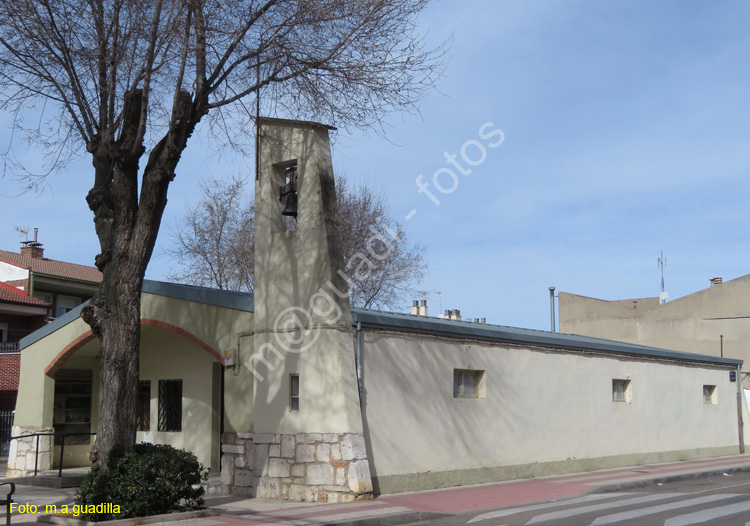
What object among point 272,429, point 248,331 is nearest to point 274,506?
point 272,429

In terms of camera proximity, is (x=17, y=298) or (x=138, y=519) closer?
(x=138, y=519)

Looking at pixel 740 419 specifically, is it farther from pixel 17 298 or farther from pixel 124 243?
pixel 17 298

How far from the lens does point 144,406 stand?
19312mm

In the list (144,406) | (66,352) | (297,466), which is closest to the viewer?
(297,466)

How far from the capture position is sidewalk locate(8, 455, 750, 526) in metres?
10.7

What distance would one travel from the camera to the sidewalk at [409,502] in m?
10.7

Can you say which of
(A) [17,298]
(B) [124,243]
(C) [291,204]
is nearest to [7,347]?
(A) [17,298]

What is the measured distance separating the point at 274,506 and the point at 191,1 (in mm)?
7829

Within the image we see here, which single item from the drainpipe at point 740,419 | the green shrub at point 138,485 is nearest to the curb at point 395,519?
the green shrub at point 138,485

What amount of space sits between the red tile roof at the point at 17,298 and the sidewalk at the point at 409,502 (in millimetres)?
20128

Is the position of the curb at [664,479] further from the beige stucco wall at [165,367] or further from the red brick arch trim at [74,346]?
the red brick arch trim at [74,346]

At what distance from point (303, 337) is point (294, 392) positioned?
3.25ft

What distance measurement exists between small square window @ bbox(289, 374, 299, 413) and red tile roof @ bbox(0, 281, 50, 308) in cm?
2438

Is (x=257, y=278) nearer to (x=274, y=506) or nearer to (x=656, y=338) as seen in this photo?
(x=274, y=506)
